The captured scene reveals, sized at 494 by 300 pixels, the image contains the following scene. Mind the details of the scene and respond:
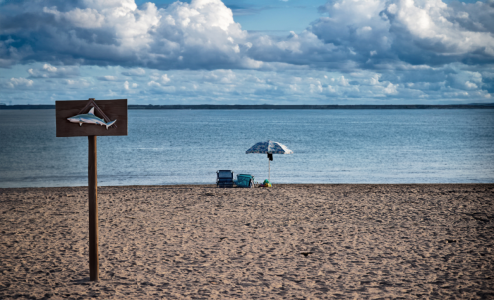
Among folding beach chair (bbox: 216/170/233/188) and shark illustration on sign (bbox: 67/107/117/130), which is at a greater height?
shark illustration on sign (bbox: 67/107/117/130)

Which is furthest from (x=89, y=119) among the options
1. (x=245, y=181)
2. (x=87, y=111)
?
(x=245, y=181)

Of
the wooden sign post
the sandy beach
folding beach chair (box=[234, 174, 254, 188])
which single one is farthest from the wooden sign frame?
folding beach chair (box=[234, 174, 254, 188])

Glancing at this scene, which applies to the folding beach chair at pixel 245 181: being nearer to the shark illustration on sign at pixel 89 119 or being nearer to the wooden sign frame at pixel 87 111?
the wooden sign frame at pixel 87 111

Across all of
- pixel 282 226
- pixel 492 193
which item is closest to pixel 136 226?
pixel 282 226

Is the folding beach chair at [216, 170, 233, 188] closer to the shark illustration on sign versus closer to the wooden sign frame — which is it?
the wooden sign frame

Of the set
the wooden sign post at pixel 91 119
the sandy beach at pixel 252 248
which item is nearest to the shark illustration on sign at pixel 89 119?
the wooden sign post at pixel 91 119

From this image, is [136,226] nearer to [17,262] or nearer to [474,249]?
[17,262]

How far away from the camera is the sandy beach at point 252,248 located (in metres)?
5.89

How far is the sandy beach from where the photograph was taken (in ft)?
19.3

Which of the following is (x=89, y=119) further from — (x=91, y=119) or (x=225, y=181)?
(x=225, y=181)

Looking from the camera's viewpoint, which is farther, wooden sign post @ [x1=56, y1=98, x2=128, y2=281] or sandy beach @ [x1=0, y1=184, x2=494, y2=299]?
sandy beach @ [x1=0, y1=184, x2=494, y2=299]

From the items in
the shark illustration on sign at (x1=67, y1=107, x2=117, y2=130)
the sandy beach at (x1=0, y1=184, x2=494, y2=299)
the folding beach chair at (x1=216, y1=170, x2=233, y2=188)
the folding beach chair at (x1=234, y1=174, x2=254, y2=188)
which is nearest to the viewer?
the shark illustration on sign at (x1=67, y1=107, x2=117, y2=130)

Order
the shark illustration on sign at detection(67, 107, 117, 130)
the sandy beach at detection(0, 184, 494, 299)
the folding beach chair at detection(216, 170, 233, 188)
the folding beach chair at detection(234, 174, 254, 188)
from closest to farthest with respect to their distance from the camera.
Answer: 1. the shark illustration on sign at detection(67, 107, 117, 130)
2. the sandy beach at detection(0, 184, 494, 299)
3. the folding beach chair at detection(234, 174, 254, 188)
4. the folding beach chair at detection(216, 170, 233, 188)

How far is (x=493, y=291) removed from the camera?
574 cm
